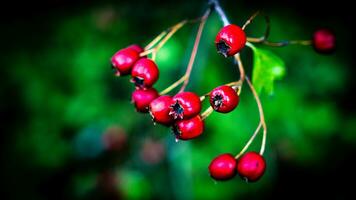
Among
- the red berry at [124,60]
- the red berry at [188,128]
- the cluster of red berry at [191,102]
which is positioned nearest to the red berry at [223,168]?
the cluster of red berry at [191,102]

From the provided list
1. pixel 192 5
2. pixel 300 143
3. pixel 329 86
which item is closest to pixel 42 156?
pixel 192 5

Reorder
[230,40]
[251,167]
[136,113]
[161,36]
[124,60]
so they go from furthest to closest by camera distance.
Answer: [136,113], [161,36], [124,60], [251,167], [230,40]

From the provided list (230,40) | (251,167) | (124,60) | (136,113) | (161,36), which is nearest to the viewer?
(230,40)

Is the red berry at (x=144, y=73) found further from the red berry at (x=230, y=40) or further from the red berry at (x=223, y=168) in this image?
the red berry at (x=223, y=168)

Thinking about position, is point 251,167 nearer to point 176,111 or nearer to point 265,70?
point 176,111

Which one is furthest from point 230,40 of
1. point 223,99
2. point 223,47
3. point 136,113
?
point 136,113

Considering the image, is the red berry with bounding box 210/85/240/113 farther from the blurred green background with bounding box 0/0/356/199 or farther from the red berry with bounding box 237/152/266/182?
the blurred green background with bounding box 0/0/356/199

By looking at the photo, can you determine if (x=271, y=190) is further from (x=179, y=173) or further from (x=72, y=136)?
(x=72, y=136)

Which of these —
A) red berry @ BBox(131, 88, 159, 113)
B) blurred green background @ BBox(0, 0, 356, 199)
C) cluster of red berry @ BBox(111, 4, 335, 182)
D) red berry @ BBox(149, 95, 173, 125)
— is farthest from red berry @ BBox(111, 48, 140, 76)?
blurred green background @ BBox(0, 0, 356, 199)
